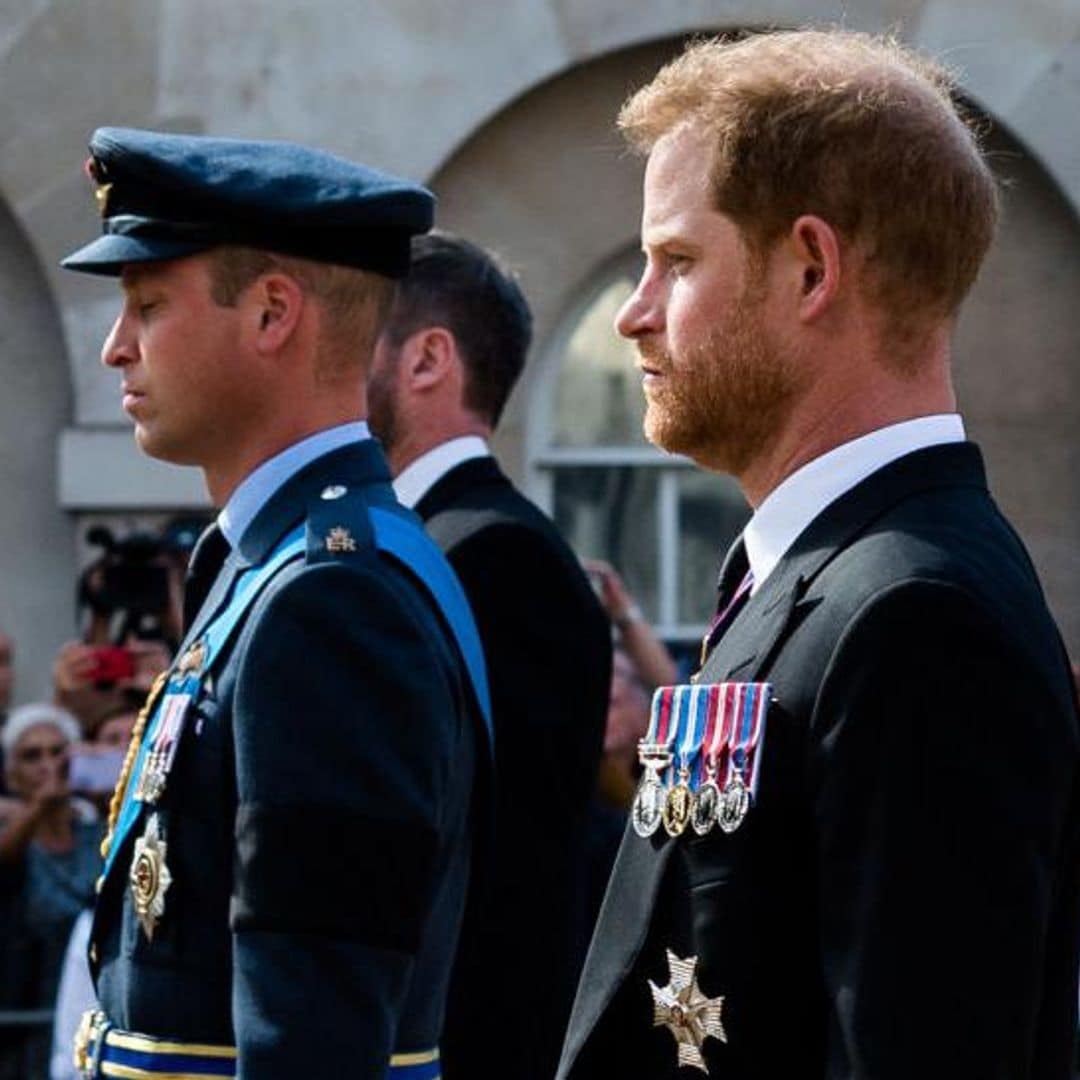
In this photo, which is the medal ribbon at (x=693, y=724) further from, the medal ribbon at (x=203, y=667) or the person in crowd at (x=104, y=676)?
the person in crowd at (x=104, y=676)

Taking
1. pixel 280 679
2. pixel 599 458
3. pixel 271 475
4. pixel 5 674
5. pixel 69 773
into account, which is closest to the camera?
pixel 280 679

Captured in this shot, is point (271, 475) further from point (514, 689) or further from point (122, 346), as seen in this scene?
point (514, 689)

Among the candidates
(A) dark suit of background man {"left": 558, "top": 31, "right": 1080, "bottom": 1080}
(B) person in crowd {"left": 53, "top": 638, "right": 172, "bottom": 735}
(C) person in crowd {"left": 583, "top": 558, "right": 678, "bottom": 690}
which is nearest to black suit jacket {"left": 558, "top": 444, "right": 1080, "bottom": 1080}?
(A) dark suit of background man {"left": 558, "top": 31, "right": 1080, "bottom": 1080}

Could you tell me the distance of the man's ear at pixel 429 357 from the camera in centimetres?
429

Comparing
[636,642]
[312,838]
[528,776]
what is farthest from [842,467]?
[636,642]

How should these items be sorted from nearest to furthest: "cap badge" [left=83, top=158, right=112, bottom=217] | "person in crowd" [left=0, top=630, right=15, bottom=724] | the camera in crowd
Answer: "cap badge" [left=83, top=158, right=112, bottom=217], the camera in crowd, "person in crowd" [left=0, top=630, right=15, bottom=724]

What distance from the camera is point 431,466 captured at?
4211mm

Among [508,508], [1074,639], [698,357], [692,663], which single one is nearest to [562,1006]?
[508,508]

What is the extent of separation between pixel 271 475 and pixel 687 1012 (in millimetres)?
992

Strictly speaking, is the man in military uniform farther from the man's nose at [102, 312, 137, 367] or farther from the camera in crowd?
the camera in crowd

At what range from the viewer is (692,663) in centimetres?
834

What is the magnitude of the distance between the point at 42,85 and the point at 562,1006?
19.0ft

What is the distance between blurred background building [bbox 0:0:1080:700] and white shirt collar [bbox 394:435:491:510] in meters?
4.83

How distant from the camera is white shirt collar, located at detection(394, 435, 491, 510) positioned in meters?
4.18
